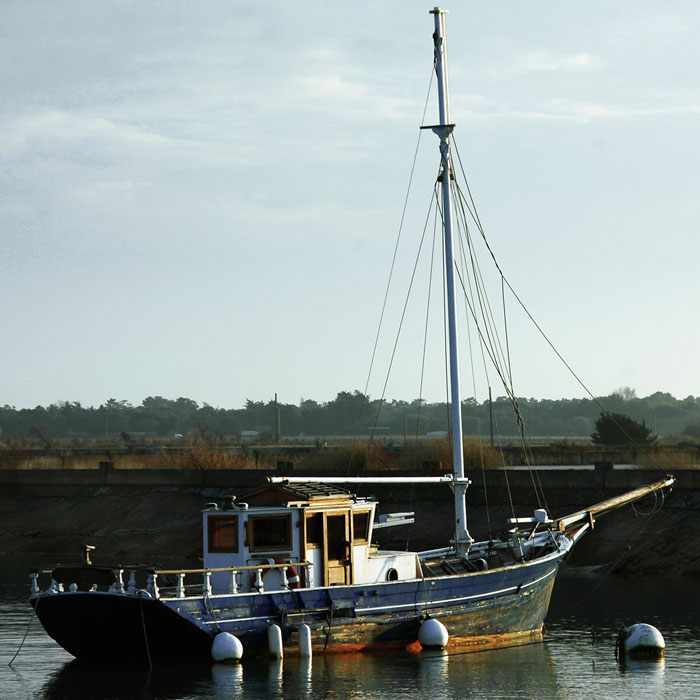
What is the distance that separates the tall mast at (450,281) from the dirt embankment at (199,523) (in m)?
9.91

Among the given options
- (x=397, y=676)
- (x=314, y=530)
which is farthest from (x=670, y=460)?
(x=397, y=676)

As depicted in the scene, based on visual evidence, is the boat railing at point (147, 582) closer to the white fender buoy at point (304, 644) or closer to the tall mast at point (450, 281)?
the white fender buoy at point (304, 644)

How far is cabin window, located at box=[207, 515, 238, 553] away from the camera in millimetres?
28750

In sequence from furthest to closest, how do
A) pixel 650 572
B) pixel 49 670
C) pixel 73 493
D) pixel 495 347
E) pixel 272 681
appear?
pixel 73 493
pixel 650 572
pixel 495 347
pixel 49 670
pixel 272 681

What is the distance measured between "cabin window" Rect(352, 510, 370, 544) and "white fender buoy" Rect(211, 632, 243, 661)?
14.3ft

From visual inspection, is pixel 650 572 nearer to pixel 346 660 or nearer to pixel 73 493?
pixel 346 660

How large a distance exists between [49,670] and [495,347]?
16.6 m

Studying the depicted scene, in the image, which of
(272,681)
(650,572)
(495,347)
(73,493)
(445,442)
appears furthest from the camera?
(445,442)

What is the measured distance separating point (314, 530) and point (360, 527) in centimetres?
155

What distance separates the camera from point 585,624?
1341 inches

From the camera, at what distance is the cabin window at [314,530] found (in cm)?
2866

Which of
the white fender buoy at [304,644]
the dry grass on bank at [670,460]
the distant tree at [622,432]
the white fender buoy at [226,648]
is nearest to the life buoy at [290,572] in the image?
the white fender buoy at [304,644]

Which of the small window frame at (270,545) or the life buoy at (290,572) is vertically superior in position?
the small window frame at (270,545)

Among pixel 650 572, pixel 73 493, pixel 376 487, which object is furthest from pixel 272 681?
pixel 73 493
